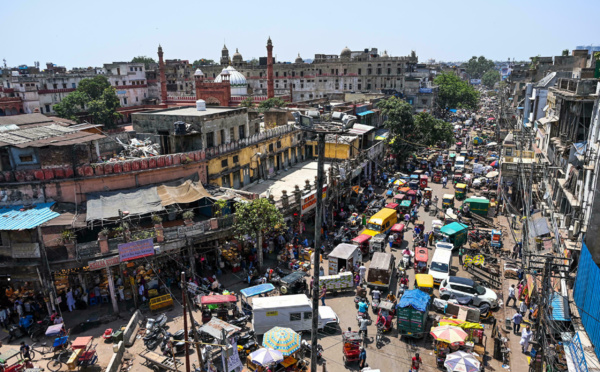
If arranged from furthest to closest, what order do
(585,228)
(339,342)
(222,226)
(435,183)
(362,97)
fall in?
(362,97) < (435,183) < (222,226) < (585,228) < (339,342)

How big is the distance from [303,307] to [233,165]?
48.4 ft

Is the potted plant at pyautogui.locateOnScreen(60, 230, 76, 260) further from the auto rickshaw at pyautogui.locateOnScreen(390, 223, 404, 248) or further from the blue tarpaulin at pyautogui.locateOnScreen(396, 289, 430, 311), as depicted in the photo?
Answer: the auto rickshaw at pyautogui.locateOnScreen(390, 223, 404, 248)

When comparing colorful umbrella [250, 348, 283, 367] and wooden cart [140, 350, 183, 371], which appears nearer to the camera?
colorful umbrella [250, 348, 283, 367]

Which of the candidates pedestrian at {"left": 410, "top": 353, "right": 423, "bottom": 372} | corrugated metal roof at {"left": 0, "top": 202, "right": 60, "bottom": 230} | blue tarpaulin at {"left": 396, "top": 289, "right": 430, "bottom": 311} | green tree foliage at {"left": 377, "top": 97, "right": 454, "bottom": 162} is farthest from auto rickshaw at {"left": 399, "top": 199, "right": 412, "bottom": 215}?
corrugated metal roof at {"left": 0, "top": 202, "right": 60, "bottom": 230}

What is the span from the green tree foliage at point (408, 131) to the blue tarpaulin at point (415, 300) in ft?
97.6

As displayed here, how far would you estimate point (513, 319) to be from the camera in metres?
19.2

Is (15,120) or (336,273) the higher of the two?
(15,120)

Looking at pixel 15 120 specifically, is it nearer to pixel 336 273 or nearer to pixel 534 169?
pixel 336 273

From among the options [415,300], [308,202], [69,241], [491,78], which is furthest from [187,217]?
[491,78]

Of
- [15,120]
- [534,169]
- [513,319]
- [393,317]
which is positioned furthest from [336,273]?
[15,120]

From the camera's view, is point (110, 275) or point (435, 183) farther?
point (435, 183)

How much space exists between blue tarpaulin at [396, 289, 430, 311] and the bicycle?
15.0m

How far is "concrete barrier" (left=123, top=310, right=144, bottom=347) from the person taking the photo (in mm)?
17891

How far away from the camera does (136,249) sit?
1992 cm
